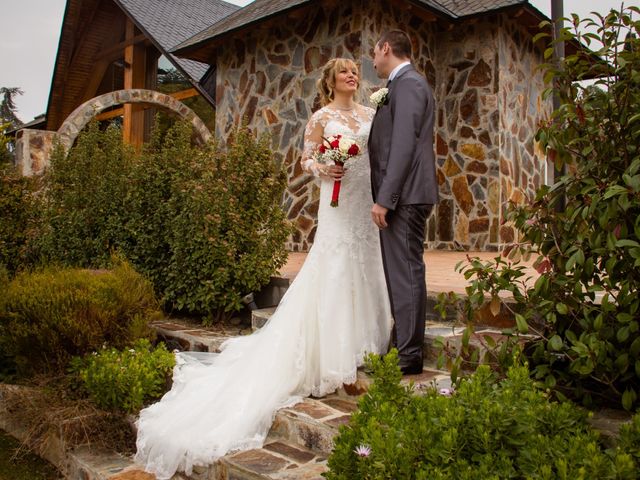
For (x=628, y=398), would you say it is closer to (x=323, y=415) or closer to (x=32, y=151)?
(x=323, y=415)

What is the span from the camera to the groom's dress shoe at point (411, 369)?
4.14 meters

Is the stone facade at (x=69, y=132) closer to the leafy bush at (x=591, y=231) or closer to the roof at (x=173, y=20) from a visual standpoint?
the roof at (x=173, y=20)

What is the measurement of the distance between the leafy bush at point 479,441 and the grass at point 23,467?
9.59ft

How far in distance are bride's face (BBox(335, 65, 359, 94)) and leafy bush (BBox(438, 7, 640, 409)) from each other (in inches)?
64.3

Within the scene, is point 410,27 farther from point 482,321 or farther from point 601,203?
point 601,203

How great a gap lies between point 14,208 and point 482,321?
646 cm

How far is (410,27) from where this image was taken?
981cm

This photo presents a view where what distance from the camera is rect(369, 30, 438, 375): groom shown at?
394 centimetres

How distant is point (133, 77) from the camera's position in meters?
15.7

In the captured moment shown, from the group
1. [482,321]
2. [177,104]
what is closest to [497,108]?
[482,321]

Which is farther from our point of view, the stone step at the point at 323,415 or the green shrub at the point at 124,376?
the green shrub at the point at 124,376

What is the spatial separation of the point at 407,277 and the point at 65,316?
2.80 m

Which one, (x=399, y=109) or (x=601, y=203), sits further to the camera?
(x=399, y=109)

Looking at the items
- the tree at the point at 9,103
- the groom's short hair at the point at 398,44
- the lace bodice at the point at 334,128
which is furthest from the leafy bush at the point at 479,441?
the tree at the point at 9,103
